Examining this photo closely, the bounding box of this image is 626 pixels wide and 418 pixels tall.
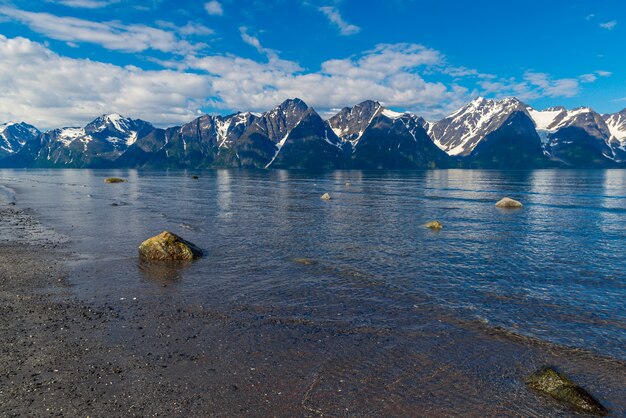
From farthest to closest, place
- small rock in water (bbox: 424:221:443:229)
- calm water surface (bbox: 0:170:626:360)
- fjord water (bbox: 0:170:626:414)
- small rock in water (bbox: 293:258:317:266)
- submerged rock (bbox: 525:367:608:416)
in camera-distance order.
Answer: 1. small rock in water (bbox: 424:221:443:229)
2. small rock in water (bbox: 293:258:317:266)
3. calm water surface (bbox: 0:170:626:360)
4. fjord water (bbox: 0:170:626:414)
5. submerged rock (bbox: 525:367:608:416)

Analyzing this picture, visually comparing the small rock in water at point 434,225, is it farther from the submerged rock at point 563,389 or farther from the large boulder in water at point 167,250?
the submerged rock at point 563,389

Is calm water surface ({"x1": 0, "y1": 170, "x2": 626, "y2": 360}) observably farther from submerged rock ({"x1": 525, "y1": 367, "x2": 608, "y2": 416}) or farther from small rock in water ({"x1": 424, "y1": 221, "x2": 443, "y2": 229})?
submerged rock ({"x1": 525, "y1": 367, "x2": 608, "y2": 416})

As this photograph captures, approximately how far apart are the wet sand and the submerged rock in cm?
50

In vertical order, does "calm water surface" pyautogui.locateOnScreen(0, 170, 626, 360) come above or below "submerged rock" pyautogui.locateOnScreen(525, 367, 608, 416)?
above

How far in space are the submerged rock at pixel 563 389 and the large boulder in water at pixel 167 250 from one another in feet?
98.4

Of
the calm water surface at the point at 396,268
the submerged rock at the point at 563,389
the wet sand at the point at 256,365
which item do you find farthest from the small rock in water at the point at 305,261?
the submerged rock at the point at 563,389

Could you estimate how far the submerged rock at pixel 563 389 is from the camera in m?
14.6

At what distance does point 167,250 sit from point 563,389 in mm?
32698

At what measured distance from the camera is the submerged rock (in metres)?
14.6

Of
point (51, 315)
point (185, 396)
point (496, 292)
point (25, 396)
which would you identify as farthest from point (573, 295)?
point (51, 315)

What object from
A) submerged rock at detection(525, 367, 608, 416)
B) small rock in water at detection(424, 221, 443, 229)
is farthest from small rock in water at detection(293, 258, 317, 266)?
small rock in water at detection(424, 221, 443, 229)

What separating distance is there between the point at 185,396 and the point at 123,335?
7.45 metres

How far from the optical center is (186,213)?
72.4m

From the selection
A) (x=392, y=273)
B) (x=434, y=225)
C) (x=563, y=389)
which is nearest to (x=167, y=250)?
(x=392, y=273)
